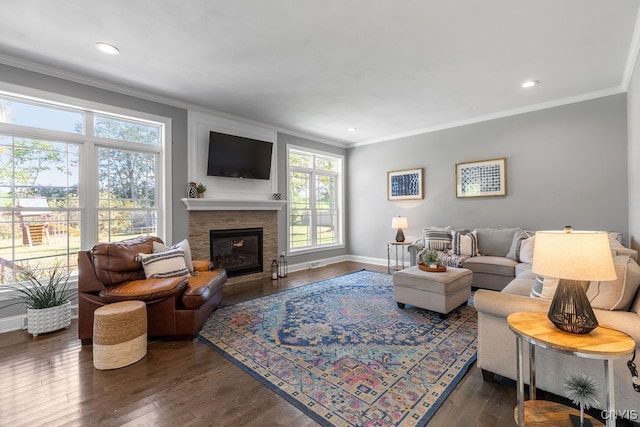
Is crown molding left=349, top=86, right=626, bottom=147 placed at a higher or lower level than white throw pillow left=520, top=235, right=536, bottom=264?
higher

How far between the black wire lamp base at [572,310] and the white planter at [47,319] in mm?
4168

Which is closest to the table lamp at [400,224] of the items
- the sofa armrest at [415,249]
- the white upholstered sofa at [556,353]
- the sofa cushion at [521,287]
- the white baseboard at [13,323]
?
the sofa armrest at [415,249]

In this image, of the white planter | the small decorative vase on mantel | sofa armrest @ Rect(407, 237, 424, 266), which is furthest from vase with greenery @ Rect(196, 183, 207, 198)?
sofa armrest @ Rect(407, 237, 424, 266)

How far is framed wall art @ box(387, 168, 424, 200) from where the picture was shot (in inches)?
224

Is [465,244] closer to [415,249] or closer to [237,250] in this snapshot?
[415,249]

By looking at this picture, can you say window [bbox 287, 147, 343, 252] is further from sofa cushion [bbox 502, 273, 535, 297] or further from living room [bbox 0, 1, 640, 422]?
sofa cushion [bbox 502, 273, 535, 297]

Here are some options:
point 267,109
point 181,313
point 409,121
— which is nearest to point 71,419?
point 181,313

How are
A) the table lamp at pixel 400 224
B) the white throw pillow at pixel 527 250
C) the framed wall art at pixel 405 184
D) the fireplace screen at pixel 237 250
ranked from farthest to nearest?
the framed wall art at pixel 405 184 < the table lamp at pixel 400 224 < the fireplace screen at pixel 237 250 < the white throw pillow at pixel 527 250

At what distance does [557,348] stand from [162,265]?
10.5 ft

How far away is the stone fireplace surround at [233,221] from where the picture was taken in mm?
4379

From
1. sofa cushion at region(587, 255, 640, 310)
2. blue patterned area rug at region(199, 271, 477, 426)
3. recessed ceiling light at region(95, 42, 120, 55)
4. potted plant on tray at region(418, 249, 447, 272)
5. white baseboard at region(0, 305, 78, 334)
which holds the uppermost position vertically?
recessed ceiling light at region(95, 42, 120, 55)

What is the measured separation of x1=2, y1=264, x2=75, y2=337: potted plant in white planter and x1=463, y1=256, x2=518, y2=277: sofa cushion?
16.5 feet

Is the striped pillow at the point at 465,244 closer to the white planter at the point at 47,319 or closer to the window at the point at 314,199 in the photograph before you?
the window at the point at 314,199

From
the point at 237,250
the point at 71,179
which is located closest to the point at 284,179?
the point at 237,250
